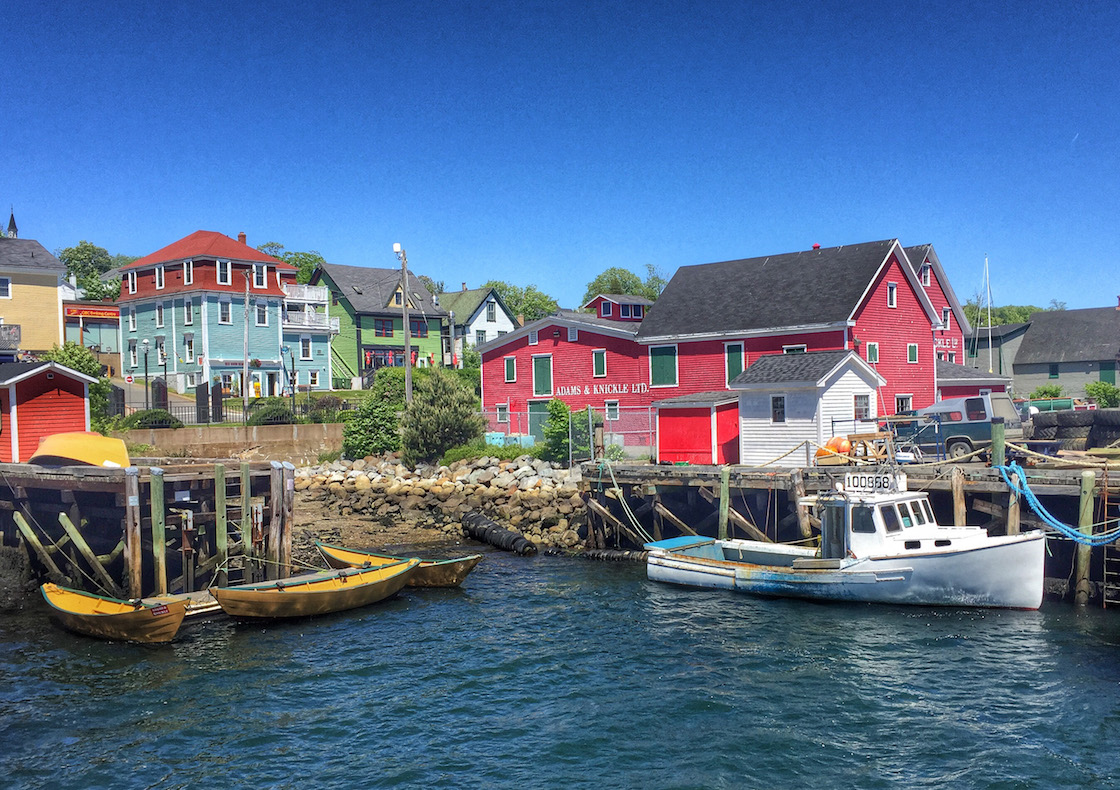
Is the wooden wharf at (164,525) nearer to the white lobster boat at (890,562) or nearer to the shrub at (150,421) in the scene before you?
the white lobster boat at (890,562)

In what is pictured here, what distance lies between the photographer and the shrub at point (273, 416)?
4753cm

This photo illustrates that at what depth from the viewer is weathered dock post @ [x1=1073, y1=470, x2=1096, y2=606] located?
811 inches

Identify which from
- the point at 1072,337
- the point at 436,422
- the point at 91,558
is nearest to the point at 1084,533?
the point at 91,558

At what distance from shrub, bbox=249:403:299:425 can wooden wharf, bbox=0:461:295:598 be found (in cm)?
2242

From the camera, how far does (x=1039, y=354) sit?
240ft

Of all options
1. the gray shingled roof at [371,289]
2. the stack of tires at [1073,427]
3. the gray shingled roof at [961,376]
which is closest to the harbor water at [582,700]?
the stack of tires at [1073,427]

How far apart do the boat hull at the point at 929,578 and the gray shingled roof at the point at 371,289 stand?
58.4m

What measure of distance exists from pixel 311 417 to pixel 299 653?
3276 cm

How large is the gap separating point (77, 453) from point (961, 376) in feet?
137

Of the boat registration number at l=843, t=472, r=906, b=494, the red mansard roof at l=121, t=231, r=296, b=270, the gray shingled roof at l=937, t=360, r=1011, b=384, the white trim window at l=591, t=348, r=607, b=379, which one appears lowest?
the boat registration number at l=843, t=472, r=906, b=494

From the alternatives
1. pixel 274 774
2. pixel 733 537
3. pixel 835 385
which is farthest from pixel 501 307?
pixel 274 774

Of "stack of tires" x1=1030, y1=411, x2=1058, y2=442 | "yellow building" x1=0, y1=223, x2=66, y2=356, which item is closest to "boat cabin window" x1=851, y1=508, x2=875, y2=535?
"stack of tires" x1=1030, y1=411, x2=1058, y2=442

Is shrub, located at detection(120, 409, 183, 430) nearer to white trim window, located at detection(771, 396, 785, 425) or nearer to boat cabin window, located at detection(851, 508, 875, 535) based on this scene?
white trim window, located at detection(771, 396, 785, 425)

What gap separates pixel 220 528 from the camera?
2259cm
